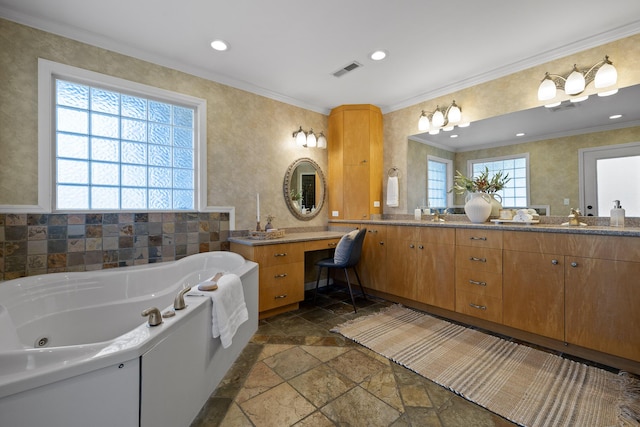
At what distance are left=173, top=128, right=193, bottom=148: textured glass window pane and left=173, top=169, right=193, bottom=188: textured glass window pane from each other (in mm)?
262

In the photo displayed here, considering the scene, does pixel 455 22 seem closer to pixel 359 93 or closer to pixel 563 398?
pixel 359 93

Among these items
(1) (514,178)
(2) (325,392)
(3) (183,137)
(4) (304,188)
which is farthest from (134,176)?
(1) (514,178)

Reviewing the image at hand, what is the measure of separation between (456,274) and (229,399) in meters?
2.08

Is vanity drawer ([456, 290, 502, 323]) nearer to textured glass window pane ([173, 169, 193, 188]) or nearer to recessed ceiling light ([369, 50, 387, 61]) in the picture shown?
recessed ceiling light ([369, 50, 387, 61])

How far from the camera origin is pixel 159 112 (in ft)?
8.68

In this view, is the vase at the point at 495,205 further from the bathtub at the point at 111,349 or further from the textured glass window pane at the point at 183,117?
the textured glass window pane at the point at 183,117

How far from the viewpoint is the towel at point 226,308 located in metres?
1.55

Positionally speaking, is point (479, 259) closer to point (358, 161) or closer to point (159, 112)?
point (358, 161)

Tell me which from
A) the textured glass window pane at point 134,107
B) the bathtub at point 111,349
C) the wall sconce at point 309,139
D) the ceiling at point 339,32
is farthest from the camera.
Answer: the wall sconce at point 309,139

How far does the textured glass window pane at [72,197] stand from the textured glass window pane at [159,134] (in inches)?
27.9

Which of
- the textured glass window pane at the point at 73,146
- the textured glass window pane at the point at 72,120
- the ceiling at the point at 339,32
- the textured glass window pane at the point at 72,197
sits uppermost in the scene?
the ceiling at the point at 339,32

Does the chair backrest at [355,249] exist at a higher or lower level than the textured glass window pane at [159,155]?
lower

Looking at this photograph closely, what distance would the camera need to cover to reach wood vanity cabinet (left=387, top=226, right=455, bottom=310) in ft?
8.48

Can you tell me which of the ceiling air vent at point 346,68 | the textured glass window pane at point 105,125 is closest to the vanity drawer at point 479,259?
the ceiling air vent at point 346,68
